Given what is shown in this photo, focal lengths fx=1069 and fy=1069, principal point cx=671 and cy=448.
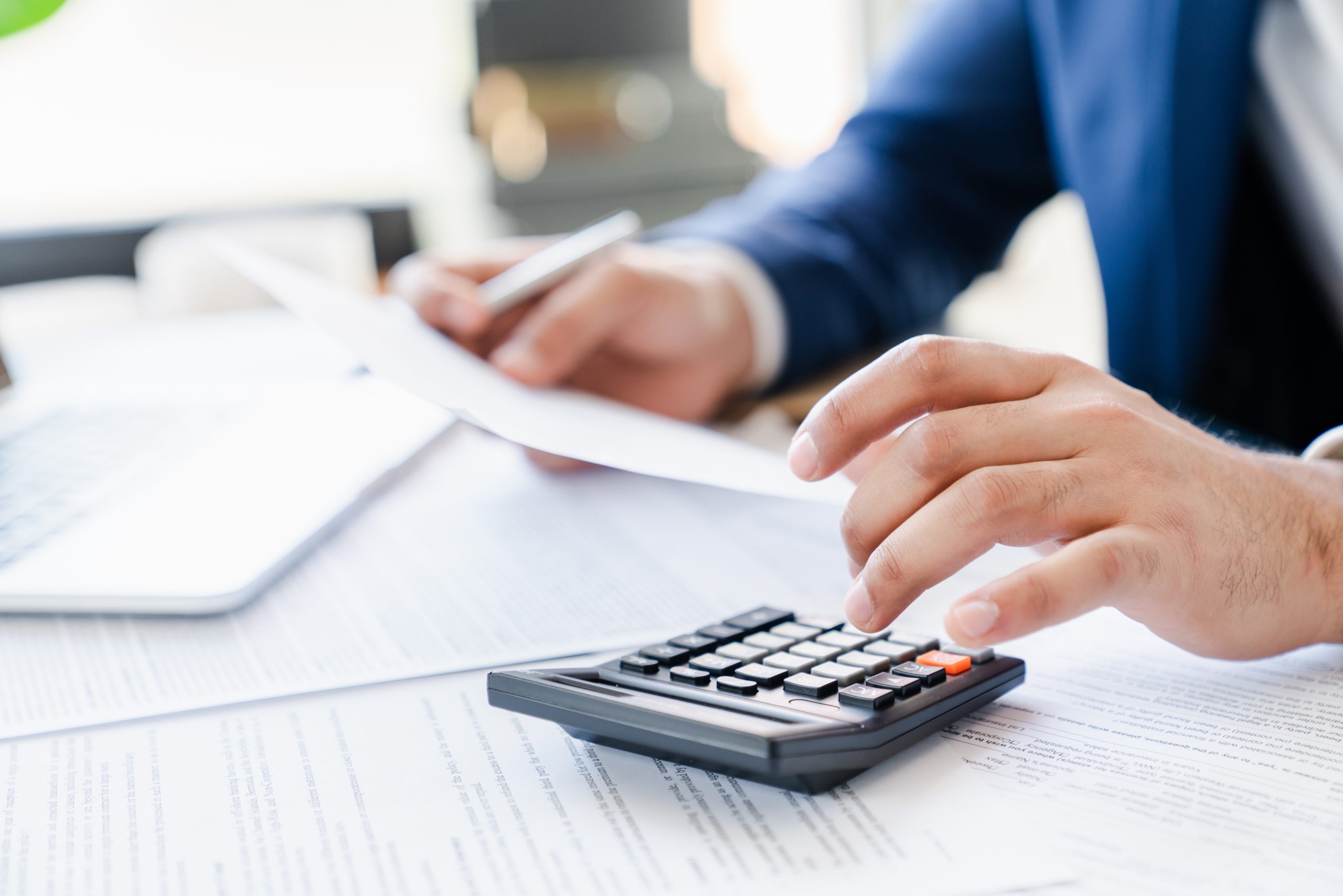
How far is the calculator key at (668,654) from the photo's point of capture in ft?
1.21

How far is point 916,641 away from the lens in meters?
0.39

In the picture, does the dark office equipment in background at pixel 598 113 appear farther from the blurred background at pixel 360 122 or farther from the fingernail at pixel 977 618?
the fingernail at pixel 977 618

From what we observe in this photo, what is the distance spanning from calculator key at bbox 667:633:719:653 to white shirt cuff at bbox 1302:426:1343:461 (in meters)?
0.30

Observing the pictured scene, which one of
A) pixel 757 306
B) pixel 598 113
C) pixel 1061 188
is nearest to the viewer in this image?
pixel 757 306

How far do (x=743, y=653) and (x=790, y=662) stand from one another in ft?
0.06

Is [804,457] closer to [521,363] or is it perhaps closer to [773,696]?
[773,696]

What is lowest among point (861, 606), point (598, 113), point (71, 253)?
point (71, 253)

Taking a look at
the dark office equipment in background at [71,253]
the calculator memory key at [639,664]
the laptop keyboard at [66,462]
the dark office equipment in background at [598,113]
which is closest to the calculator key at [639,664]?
the calculator memory key at [639,664]

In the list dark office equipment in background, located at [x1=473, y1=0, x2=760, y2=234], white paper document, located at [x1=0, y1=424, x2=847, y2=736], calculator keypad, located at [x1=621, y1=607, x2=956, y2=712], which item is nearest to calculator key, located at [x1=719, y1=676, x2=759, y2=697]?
calculator keypad, located at [x1=621, y1=607, x2=956, y2=712]

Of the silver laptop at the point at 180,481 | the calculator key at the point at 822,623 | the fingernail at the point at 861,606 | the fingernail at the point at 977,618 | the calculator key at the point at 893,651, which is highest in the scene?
the fingernail at the point at 977,618

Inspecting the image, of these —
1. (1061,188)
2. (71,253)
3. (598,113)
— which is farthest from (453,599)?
(71,253)

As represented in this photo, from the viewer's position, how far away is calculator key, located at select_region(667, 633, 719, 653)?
378 mm

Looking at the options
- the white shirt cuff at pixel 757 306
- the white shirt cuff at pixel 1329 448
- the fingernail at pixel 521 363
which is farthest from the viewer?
the white shirt cuff at pixel 757 306

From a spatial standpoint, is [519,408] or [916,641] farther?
[519,408]
